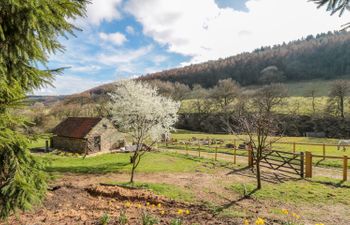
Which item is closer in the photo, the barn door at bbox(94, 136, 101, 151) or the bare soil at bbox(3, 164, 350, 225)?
the bare soil at bbox(3, 164, 350, 225)

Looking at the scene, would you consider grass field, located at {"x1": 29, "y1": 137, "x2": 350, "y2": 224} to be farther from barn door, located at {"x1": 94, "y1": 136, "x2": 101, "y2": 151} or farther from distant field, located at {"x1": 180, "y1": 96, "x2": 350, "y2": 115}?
distant field, located at {"x1": 180, "y1": 96, "x2": 350, "y2": 115}

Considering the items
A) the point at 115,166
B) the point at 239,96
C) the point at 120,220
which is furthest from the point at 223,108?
the point at 120,220

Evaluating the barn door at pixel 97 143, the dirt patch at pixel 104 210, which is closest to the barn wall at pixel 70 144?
the barn door at pixel 97 143

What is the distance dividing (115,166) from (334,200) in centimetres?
1532

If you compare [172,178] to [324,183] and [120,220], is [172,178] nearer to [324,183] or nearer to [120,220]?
[324,183]

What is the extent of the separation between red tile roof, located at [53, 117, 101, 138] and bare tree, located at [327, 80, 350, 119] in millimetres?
48997

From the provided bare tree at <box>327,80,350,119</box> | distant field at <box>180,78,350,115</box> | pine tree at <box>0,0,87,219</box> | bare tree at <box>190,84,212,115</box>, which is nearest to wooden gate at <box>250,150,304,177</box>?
pine tree at <box>0,0,87,219</box>

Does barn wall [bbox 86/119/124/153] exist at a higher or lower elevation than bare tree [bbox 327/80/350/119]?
lower

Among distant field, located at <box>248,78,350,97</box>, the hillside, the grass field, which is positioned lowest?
the grass field

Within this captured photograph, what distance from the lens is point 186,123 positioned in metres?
70.8

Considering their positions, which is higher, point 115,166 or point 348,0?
point 348,0

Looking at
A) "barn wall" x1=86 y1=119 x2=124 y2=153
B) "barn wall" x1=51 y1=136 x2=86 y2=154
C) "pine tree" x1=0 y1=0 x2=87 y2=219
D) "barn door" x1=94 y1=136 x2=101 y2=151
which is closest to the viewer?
"pine tree" x1=0 y1=0 x2=87 y2=219

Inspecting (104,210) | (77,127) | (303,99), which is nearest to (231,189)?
(104,210)

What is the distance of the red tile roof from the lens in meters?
31.7
